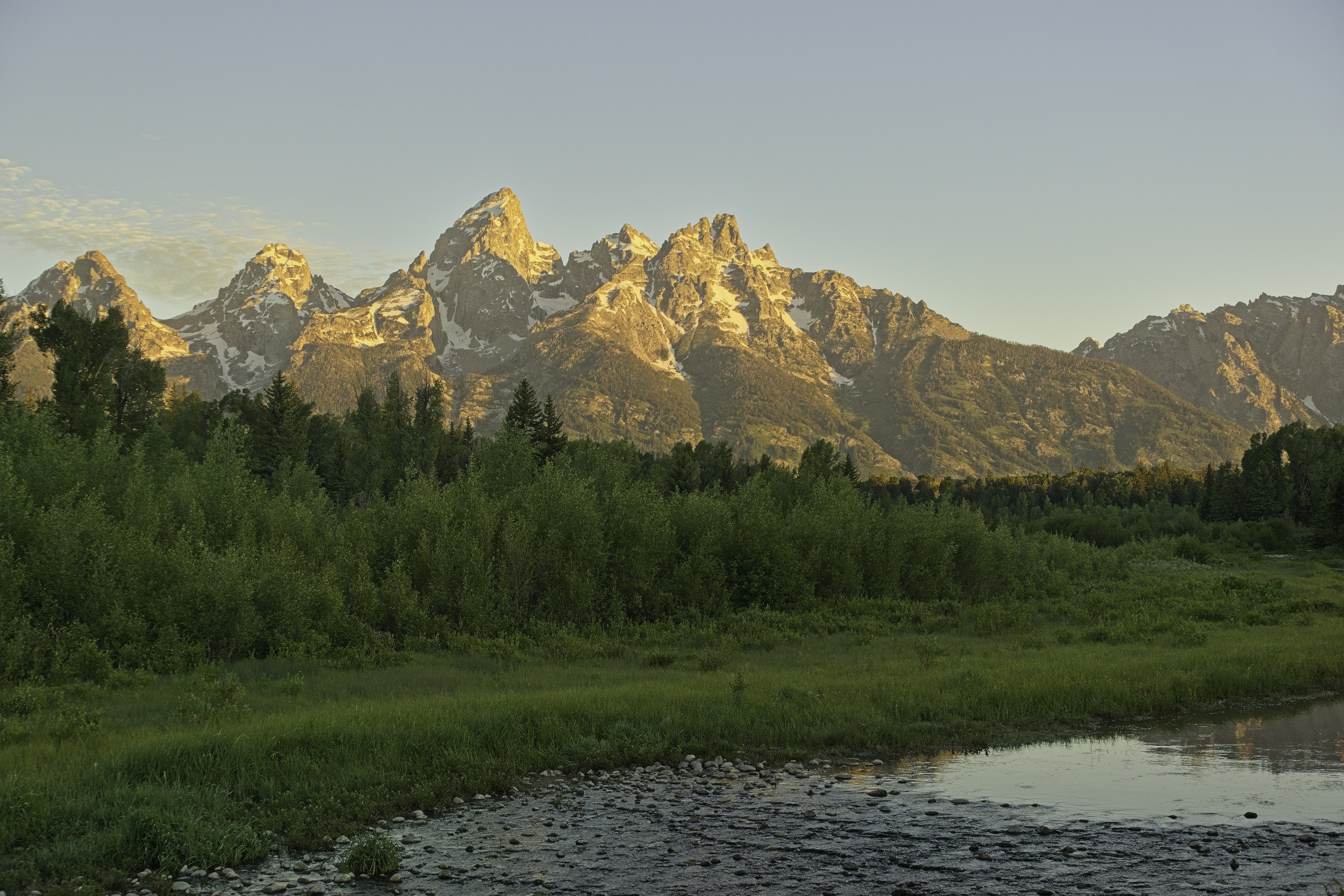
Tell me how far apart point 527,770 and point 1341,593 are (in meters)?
57.6

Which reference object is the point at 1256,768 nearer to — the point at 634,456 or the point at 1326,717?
the point at 1326,717

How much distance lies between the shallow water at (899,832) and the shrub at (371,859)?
0.19 metres

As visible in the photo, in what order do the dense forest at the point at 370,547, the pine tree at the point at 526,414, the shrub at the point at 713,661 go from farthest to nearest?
the pine tree at the point at 526,414
the shrub at the point at 713,661
the dense forest at the point at 370,547

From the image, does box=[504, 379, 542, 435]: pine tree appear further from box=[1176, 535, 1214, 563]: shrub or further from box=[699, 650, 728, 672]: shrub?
box=[1176, 535, 1214, 563]: shrub

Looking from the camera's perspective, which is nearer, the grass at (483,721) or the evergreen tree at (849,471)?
the grass at (483,721)

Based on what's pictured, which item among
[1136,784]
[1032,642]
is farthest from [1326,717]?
[1032,642]

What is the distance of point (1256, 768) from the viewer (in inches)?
727

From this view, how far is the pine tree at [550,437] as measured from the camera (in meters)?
84.4

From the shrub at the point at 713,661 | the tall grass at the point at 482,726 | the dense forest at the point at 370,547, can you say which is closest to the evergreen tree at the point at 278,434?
the dense forest at the point at 370,547

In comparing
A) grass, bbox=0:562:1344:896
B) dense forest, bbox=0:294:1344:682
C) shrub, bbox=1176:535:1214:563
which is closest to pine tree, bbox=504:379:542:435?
dense forest, bbox=0:294:1344:682

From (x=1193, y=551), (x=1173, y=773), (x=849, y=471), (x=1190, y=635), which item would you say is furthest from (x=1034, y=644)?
(x=849, y=471)

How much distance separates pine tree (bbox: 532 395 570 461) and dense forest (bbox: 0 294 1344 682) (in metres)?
0.29

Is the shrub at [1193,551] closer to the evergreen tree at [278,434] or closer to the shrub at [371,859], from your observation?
the evergreen tree at [278,434]

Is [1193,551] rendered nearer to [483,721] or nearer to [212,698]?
[483,721]
